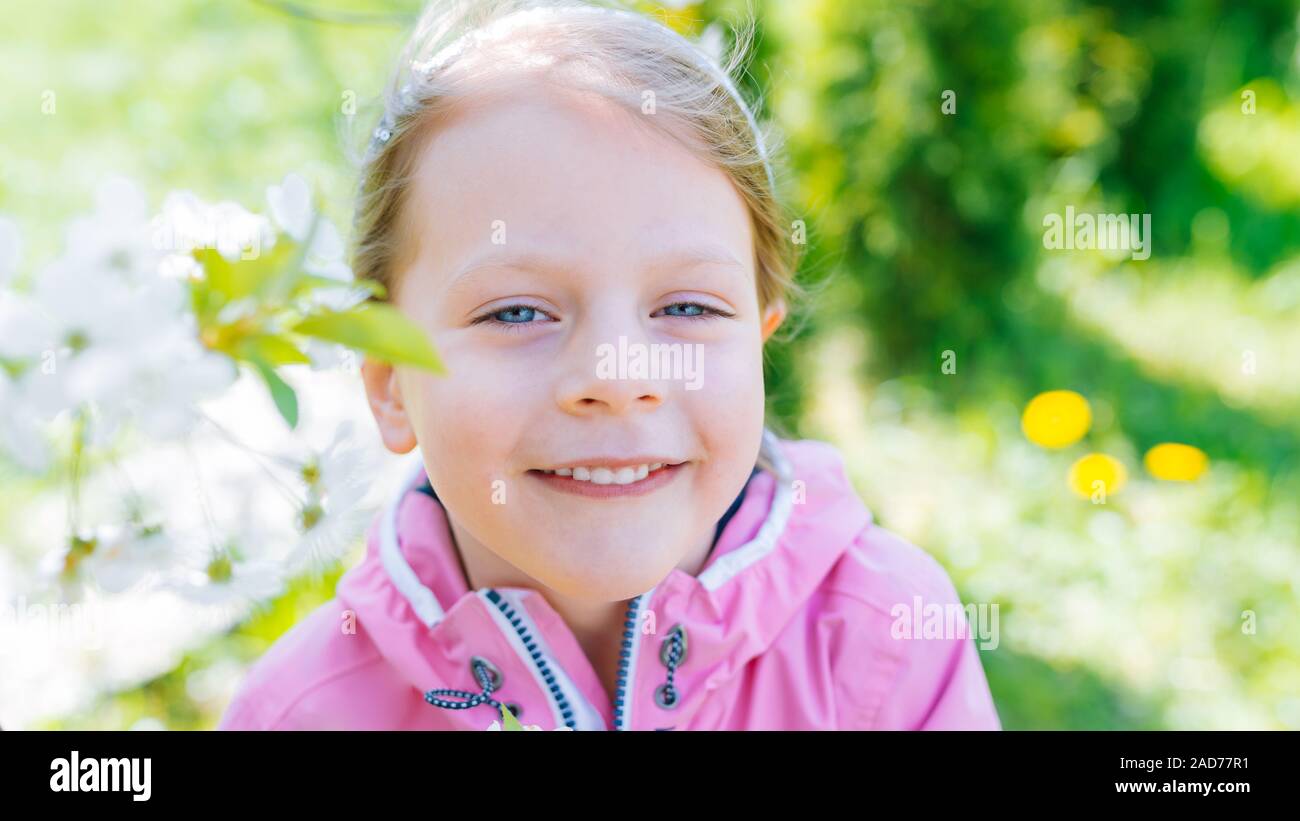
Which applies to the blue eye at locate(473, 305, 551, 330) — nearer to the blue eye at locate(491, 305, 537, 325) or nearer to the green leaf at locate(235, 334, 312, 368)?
the blue eye at locate(491, 305, 537, 325)

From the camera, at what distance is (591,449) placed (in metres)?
1.09

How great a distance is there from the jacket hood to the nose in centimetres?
27

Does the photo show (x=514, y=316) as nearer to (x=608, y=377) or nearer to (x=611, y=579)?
(x=608, y=377)

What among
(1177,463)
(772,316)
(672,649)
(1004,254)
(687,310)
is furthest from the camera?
(1004,254)

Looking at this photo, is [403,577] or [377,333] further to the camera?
[403,577]

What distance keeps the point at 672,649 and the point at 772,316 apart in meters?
A: 0.45

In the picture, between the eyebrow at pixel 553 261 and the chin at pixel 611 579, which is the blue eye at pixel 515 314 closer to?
the eyebrow at pixel 553 261

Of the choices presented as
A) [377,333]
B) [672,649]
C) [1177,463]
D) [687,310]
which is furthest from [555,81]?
[1177,463]

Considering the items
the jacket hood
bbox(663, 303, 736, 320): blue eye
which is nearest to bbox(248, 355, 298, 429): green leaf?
bbox(663, 303, 736, 320): blue eye

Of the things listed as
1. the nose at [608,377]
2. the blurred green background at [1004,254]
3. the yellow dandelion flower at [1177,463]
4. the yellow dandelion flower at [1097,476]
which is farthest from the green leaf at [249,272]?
the yellow dandelion flower at [1177,463]

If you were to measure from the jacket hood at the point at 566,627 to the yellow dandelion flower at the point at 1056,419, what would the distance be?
1672 mm

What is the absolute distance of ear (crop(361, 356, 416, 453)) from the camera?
52.5 inches
